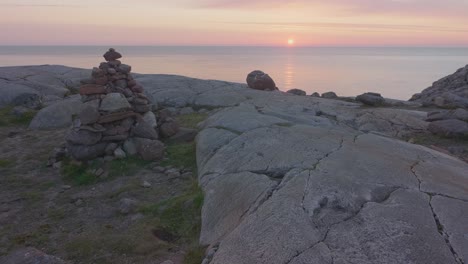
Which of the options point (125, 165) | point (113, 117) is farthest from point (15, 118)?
point (125, 165)

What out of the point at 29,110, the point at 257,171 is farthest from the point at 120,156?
the point at 29,110

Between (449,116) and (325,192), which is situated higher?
(449,116)

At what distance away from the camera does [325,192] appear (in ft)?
21.1

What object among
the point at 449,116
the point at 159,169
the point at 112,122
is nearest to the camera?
the point at 159,169

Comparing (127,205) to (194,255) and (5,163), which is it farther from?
(5,163)

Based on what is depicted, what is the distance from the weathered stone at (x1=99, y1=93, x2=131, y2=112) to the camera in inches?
440

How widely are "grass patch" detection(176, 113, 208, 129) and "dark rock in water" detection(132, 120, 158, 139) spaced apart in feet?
7.61

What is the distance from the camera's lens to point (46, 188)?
941cm

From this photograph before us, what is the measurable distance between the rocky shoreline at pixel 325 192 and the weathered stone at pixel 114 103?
234cm

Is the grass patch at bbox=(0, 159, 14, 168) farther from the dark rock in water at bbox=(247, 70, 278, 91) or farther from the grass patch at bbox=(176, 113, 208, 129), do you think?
the dark rock in water at bbox=(247, 70, 278, 91)

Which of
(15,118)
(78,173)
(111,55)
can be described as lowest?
(78,173)

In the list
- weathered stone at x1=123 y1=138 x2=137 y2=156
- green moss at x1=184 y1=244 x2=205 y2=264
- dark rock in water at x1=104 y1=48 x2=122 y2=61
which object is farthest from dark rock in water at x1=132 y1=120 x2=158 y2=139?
green moss at x1=184 y1=244 x2=205 y2=264

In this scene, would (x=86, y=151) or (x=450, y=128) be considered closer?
(x=86, y=151)

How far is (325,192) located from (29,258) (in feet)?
15.1
